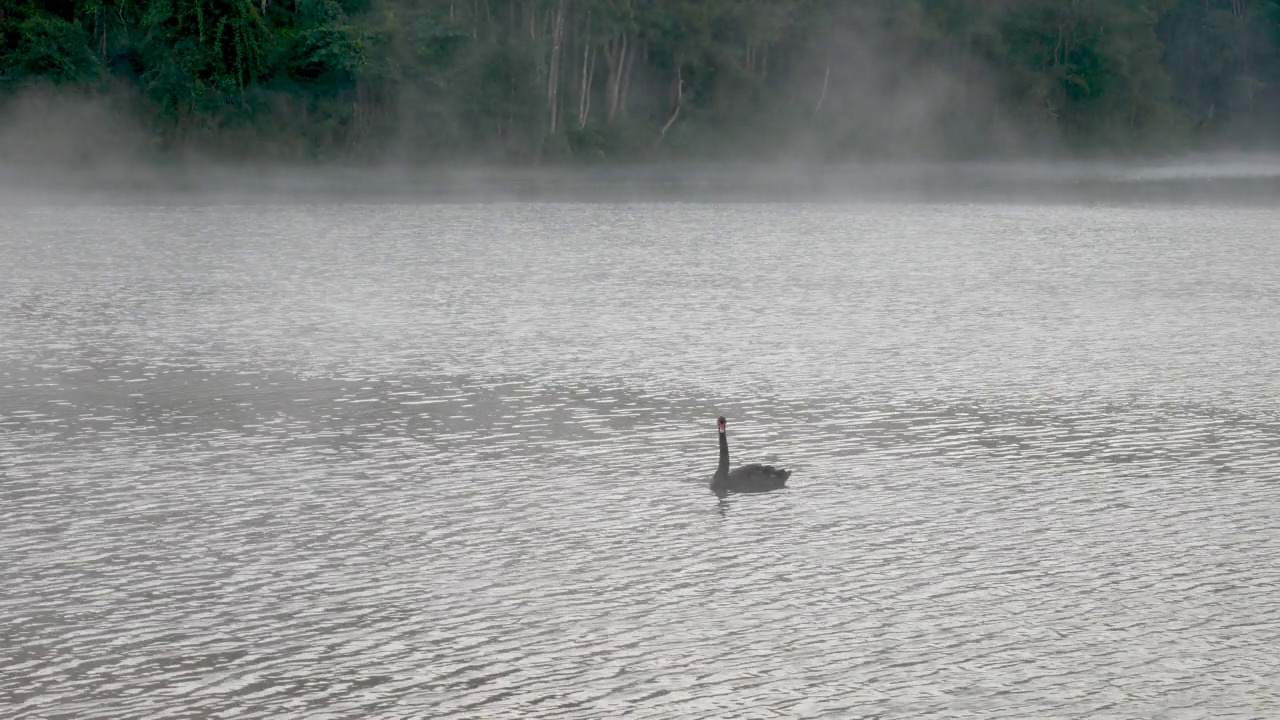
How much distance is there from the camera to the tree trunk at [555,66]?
73688 millimetres

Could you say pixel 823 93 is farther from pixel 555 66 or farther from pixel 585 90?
pixel 555 66

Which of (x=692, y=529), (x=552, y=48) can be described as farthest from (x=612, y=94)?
(x=692, y=529)

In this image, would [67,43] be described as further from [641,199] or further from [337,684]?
[337,684]

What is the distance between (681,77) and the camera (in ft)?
275

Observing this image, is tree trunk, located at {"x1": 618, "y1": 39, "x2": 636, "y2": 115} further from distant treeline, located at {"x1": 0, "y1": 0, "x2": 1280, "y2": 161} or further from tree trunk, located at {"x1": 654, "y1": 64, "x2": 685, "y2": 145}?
tree trunk, located at {"x1": 654, "y1": 64, "x2": 685, "y2": 145}

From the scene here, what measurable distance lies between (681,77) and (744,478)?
2717 inches

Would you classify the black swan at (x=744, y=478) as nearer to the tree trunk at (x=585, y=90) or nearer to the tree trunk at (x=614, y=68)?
the tree trunk at (x=585, y=90)

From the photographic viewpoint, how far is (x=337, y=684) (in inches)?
436

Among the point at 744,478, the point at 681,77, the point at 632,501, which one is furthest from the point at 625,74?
the point at 632,501

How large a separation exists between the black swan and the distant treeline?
2510 centimetres

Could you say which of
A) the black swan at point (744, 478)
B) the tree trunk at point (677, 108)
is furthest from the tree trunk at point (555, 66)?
the black swan at point (744, 478)

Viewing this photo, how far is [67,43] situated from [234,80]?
36.5 m

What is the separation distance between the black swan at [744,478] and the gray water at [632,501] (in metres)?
0.27

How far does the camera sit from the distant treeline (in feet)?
221
